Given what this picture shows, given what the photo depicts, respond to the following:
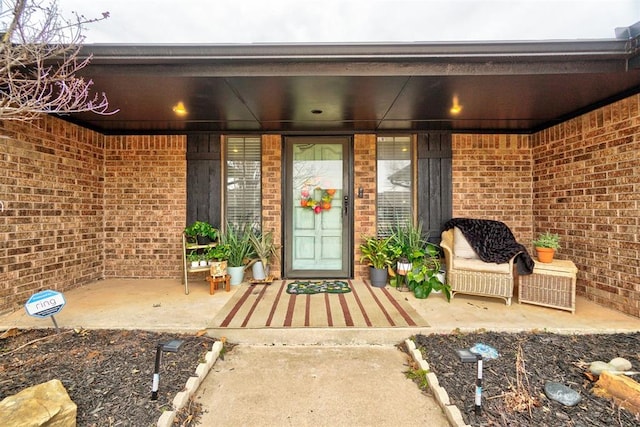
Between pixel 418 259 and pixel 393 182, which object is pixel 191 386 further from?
pixel 393 182

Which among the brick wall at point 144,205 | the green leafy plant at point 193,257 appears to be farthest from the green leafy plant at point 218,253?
the brick wall at point 144,205

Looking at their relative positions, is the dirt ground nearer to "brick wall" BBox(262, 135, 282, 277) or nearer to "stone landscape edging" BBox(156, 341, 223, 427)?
"stone landscape edging" BBox(156, 341, 223, 427)

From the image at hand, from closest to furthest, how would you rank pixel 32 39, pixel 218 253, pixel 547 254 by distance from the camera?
pixel 32 39
pixel 547 254
pixel 218 253

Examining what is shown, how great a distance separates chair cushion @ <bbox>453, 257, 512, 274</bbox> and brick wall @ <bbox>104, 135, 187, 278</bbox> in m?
3.59

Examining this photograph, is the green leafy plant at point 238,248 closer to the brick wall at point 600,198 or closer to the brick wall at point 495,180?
the brick wall at point 495,180

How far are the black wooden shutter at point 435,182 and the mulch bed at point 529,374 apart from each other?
1.93 metres

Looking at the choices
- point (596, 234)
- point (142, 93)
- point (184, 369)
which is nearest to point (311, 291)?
point (184, 369)

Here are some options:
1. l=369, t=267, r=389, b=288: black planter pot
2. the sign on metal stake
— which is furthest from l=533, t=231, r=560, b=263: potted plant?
the sign on metal stake

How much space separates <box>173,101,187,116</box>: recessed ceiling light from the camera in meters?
3.12

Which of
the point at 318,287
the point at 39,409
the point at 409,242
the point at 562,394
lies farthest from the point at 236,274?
the point at 562,394

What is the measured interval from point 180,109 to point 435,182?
333 centimetres

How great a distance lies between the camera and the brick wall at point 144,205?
13.6ft

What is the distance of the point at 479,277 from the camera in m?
3.13

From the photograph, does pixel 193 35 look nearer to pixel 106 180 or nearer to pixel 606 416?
pixel 106 180
